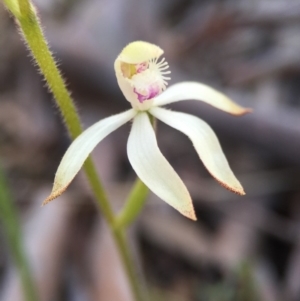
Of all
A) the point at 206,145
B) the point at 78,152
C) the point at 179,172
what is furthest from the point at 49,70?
the point at 179,172

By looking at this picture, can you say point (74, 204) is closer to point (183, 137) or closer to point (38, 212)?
point (38, 212)

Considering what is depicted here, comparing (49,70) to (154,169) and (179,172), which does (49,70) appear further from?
(179,172)

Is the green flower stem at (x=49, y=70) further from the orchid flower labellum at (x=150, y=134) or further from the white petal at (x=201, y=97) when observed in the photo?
the white petal at (x=201, y=97)

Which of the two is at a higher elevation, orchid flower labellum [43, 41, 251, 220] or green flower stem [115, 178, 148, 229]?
orchid flower labellum [43, 41, 251, 220]

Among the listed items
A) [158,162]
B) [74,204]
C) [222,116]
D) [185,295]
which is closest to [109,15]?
[222,116]

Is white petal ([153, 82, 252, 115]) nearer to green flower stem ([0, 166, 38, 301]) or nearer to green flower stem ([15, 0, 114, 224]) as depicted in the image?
green flower stem ([15, 0, 114, 224])

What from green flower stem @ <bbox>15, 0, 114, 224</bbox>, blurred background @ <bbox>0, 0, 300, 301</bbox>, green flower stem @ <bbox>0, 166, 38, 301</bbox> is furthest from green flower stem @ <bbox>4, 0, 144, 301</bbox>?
blurred background @ <bbox>0, 0, 300, 301</bbox>
